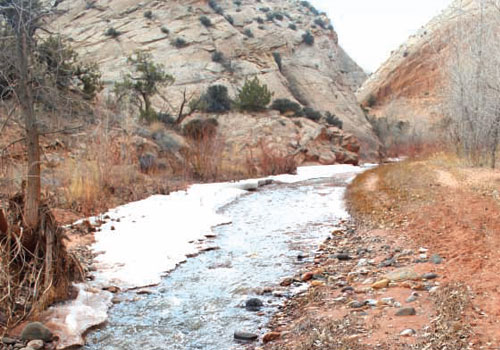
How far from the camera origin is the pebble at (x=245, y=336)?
13.2ft

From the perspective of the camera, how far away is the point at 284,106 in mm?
29703

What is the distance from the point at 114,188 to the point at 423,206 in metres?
7.09

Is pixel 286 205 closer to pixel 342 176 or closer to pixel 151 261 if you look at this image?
pixel 151 261

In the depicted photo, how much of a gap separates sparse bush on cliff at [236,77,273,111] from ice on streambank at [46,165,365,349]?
15.2 m

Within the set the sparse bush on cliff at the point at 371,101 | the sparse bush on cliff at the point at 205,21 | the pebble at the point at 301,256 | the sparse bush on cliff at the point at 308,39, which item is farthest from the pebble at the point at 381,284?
the sparse bush on cliff at the point at 371,101

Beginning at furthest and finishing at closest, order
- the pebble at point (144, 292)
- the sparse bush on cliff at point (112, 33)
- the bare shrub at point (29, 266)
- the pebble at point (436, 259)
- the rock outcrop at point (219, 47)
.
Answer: the sparse bush on cliff at point (112, 33) → the rock outcrop at point (219, 47) → the pebble at point (144, 292) → the pebble at point (436, 259) → the bare shrub at point (29, 266)

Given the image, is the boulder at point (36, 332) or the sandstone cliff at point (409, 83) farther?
the sandstone cliff at point (409, 83)

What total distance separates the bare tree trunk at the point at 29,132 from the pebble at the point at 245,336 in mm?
2271

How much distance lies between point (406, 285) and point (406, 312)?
78 centimetres

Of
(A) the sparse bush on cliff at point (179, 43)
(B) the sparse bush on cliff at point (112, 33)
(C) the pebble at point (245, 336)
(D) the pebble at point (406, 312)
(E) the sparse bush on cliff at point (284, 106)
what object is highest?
(B) the sparse bush on cliff at point (112, 33)

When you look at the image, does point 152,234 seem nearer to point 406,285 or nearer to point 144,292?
point 144,292

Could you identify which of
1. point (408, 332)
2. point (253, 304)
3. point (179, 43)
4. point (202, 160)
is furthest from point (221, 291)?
point (179, 43)

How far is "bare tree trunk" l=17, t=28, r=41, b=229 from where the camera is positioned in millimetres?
4359

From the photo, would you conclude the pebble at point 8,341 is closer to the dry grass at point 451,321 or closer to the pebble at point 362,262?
the dry grass at point 451,321
